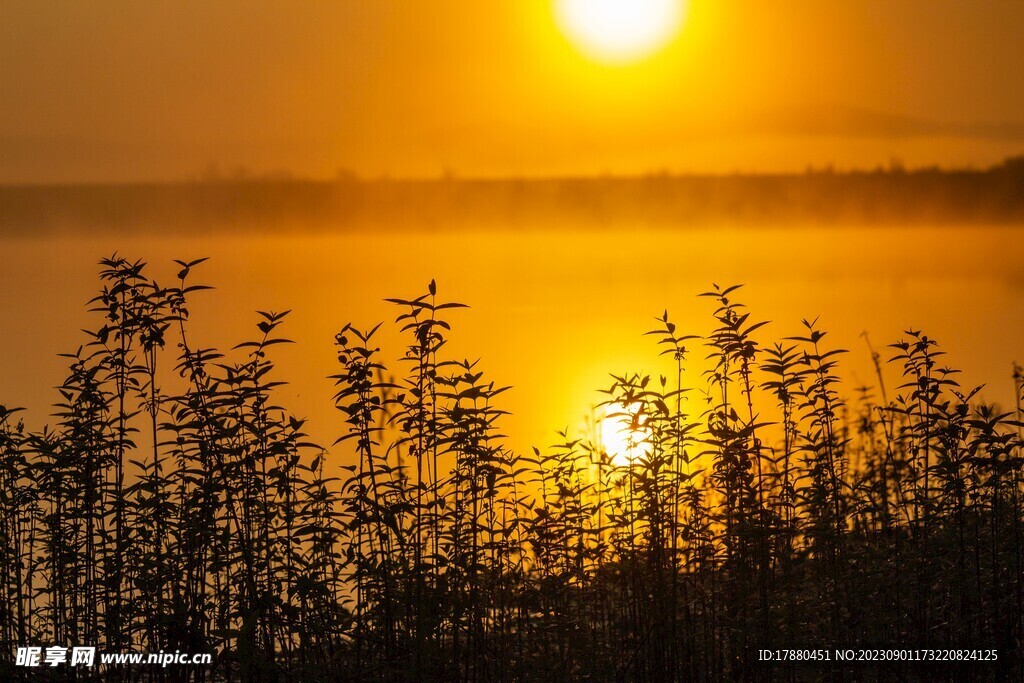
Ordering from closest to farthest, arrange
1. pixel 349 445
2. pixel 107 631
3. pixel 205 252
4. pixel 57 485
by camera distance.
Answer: pixel 107 631 → pixel 57 485 → pixel 349 445 → pixel 205 252

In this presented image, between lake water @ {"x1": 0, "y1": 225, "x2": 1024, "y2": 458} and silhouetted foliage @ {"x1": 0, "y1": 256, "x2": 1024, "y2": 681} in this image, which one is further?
lake water @ {"x1": 0, "y1": 225, "x2": 1024, "y2": 458}

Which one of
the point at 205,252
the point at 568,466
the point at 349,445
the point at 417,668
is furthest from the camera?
the point at 205,252

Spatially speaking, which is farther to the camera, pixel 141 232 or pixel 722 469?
pixel 141 232

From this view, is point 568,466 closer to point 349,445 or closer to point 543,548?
point 543,548

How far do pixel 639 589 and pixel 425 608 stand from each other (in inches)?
74.3

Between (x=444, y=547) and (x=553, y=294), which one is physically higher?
(x=553, y=294)

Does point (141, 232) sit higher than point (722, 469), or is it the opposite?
point (141, 232)

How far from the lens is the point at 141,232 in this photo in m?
90.8

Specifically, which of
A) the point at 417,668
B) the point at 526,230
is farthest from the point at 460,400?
the point at 526,230

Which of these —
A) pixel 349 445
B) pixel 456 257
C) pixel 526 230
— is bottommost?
pixel 349 445

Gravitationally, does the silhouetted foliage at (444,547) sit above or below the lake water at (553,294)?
below

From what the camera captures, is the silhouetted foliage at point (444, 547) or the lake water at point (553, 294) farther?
the lake water at point (553, 294)

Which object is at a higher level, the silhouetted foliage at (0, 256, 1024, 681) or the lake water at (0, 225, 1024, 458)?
the lake water at (0, 225, 1024, 458)

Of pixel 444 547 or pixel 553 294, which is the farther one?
pixel 553 294
